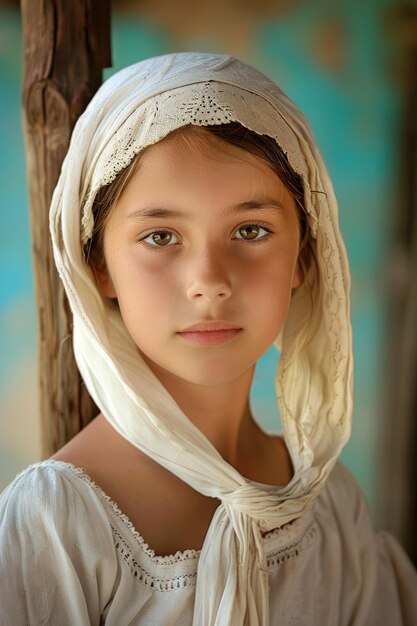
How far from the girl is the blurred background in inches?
27.8

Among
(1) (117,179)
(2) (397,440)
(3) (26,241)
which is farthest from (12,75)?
(2) (397,440)

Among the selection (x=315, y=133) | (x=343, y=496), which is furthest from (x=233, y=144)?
(x=315, y=133)

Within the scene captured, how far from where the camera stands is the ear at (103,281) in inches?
52.1

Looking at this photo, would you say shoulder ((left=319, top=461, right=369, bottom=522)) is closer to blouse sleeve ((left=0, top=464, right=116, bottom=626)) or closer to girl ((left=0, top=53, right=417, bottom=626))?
girl ((left=0, top=53, right=417, bottom=626))

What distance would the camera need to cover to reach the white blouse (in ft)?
3.77

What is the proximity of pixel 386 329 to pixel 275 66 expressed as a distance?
0.79m

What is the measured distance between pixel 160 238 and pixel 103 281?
0.60 feet

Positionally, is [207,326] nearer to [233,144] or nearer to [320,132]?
[233,144]

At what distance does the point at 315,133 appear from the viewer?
2074mm

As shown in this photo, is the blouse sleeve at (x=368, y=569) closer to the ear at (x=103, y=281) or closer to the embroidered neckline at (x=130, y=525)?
the embroidered neckline at (x=130, y=525)

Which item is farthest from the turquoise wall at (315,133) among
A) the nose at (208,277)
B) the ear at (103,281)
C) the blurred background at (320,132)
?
the nose at (208,277)

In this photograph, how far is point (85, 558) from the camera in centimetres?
119

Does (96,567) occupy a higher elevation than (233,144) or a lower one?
lower

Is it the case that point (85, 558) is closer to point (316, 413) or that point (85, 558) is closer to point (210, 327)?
point (210, 327)
